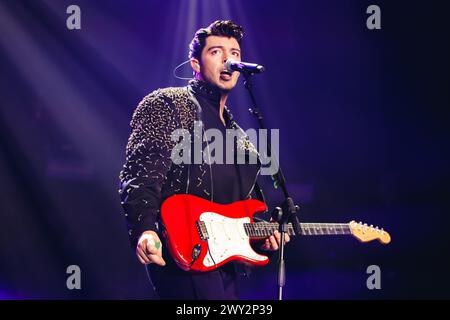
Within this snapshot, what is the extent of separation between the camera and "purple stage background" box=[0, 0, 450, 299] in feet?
13.7

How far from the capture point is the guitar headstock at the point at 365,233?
3525 mm

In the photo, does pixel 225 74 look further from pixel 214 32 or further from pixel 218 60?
pixel 214 32

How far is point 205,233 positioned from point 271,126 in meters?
1.94

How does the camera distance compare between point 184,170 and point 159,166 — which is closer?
point 159,166

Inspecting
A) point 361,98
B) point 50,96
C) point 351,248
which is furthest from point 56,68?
point 351,248

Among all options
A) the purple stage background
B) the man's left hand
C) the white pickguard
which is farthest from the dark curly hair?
the man's left hand

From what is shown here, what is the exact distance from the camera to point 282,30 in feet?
14.8

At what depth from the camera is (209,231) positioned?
2.77 metres

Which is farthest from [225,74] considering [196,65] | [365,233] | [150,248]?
[365,233]

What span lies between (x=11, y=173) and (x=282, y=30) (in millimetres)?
2555

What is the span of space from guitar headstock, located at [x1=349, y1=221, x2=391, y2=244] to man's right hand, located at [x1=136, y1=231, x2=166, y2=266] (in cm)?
151

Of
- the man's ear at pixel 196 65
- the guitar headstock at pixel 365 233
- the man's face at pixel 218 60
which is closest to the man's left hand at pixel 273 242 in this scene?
the guitar headstock at pixel 365 233

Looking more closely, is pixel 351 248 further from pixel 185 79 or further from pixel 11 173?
pixel 11 173

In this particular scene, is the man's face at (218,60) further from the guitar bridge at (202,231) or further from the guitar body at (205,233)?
the guitar bridge at (202,231)
